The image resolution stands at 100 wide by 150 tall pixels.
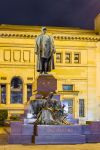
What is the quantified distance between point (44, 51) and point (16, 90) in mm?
29795

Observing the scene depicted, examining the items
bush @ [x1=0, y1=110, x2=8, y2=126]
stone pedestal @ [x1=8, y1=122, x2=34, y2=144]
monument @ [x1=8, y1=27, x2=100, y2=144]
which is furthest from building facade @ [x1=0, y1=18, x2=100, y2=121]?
stone pedestal @ [x1=8, y1=122, x2=34, y2=144]

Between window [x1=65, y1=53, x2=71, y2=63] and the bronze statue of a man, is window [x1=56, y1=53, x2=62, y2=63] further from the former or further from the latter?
the bronze statue of a man

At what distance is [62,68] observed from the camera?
55188mm

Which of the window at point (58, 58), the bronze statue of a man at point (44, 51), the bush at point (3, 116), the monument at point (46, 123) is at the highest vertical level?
the window at point (58, 58)

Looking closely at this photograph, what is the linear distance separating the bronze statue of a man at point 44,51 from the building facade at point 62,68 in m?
28.5

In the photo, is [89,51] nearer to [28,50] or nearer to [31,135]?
[28,50]

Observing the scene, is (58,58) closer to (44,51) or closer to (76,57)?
(76,57)

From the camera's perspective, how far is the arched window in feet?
173

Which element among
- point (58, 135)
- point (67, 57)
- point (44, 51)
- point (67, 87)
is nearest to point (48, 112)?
point (58, 135)

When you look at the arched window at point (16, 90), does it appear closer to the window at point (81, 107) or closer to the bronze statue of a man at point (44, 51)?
the window at point (81, 107)

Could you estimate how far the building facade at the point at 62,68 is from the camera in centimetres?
5303

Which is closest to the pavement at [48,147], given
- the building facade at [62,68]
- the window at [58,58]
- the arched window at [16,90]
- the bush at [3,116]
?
the bush at [3,116]

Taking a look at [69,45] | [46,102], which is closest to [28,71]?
[69,45]

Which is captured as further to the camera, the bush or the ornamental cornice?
the ornamental cornice
